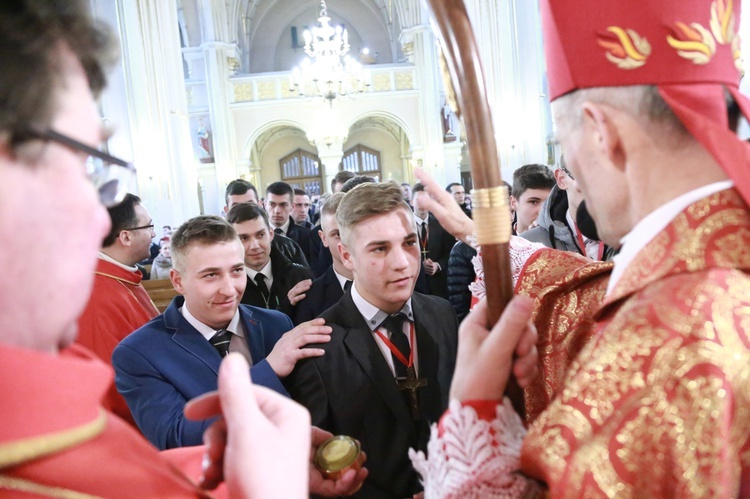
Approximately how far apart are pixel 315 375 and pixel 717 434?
1345 mm

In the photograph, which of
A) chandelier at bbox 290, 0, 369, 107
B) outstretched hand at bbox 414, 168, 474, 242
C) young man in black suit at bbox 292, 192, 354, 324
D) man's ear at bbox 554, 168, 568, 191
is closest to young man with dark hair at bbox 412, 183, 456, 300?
young man in black suit at bbox 292, 192, 354, 324

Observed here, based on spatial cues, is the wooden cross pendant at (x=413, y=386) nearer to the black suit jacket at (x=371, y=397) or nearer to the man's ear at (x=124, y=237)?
the black suit jacket at (x=371, y=397)

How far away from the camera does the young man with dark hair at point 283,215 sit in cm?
600

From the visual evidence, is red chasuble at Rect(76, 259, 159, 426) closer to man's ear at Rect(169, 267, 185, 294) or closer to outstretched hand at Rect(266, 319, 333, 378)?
man's ear at Rect(169, 267, 185, 294)

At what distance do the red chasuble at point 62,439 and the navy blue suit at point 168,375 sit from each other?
120 cm

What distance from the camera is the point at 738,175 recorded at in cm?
91

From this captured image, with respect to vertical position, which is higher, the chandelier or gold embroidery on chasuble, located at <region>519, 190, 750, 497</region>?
the chandelier

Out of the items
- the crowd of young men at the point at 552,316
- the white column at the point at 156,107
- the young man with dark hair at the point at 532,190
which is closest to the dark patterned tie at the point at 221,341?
the crowd of young men at the point at 552,316

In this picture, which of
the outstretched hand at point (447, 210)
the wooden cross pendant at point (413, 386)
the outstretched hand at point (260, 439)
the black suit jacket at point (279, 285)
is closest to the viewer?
the outstretched hand at point (260, 439)

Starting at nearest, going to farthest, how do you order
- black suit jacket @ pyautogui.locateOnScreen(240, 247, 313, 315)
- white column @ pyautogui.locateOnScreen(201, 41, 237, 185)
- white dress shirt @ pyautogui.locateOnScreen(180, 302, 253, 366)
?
white dress shirt @ pyautogui.locateOnScreen(180, 302, 253, 366), black suit jacket @ pyautogui.locateOnScreen(240, 247, 313, 315), white column @ pyautogui.locateOnScreen(201, 41, 237, 185)

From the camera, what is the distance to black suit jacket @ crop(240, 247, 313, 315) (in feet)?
12.4

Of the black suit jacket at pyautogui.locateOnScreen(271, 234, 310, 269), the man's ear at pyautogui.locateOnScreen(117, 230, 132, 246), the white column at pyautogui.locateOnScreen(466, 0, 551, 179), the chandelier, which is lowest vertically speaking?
the black suit jacket at pyautogui.locateOnScreen(271, 234, 310, 269)

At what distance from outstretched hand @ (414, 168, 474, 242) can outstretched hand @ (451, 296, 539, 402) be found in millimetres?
567

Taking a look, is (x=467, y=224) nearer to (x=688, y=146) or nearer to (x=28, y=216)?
(x=688, y=146)
